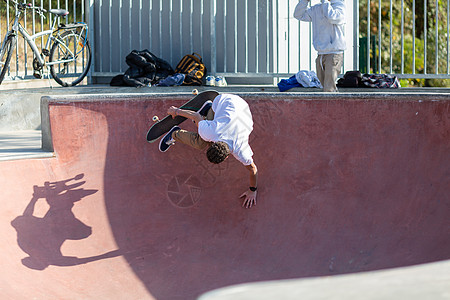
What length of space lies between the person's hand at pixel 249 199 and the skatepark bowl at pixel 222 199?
0.19 feet

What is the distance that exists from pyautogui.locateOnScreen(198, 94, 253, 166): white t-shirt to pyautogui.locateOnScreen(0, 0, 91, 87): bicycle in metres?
4.05

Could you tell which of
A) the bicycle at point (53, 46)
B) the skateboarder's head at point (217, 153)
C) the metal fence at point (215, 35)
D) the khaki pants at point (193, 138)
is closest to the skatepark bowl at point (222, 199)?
the khaki pants at point (193, 138)

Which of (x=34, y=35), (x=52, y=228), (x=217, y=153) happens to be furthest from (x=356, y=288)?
(x=34, y=35)

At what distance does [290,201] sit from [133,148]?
1.70 m

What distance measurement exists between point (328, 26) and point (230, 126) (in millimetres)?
3016

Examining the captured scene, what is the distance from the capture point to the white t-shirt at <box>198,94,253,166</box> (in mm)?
5496

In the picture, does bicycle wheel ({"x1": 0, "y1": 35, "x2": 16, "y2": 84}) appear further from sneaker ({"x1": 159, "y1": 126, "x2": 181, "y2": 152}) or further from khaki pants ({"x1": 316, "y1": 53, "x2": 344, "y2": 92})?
khaki pants ({"x1": 316, "y1": 53, "x2": 344, "y2": 92})

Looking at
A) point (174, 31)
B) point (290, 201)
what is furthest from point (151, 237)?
point (174, 31)

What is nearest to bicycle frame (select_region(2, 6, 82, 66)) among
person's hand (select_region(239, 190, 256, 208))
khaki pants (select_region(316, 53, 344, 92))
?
khaki pants (select_region(316, 53, 344, 92))

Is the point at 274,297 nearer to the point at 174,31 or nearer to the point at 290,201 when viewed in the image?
the point at 290,201

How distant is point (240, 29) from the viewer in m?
9.84

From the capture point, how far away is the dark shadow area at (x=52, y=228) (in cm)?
540

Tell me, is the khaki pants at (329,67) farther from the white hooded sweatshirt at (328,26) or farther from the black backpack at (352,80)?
the black backpack at (352,80)

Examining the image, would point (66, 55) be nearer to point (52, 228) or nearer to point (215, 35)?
point (215, 35)
